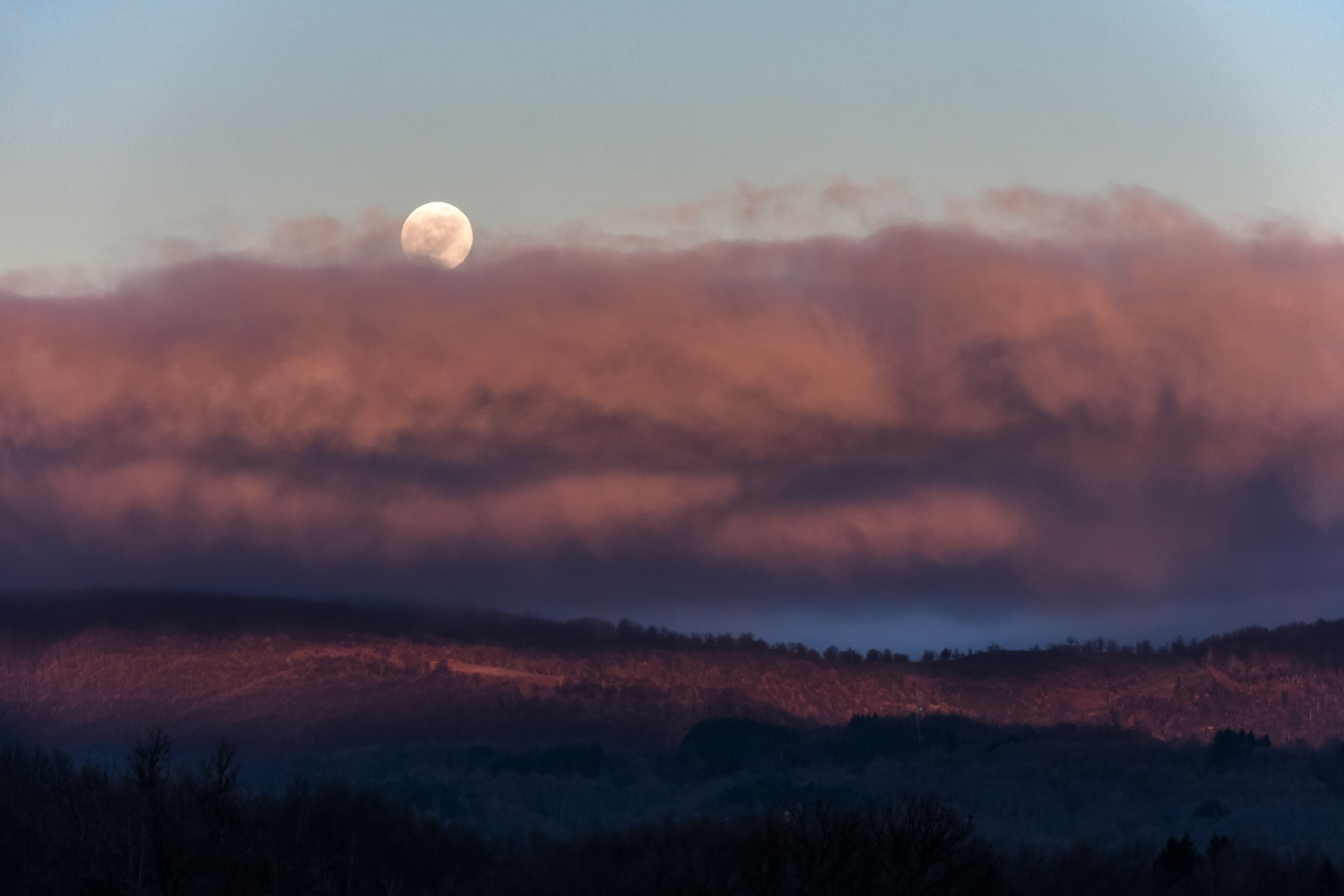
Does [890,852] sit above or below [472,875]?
above

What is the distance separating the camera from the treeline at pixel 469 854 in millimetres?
Answer: 83312

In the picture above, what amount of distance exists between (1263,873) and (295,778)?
4086 inches

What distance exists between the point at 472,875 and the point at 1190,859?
7804 centimetres

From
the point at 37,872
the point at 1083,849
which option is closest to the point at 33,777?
the point at 37,872

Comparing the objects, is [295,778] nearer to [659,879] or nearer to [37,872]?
[659,879]

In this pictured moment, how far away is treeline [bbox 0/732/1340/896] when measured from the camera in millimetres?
83312

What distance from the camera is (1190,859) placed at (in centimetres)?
17038

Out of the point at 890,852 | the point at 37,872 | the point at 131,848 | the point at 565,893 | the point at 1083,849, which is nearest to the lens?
the point at 131,848

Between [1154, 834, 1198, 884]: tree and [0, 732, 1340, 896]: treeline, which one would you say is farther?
[1154, 834, 1198, 884]: tree

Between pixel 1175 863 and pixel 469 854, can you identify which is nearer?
pixel 1175 863

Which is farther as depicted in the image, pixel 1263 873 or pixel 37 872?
pixel 1263 873

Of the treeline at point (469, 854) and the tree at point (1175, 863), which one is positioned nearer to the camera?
the treeline at point (469, 854)

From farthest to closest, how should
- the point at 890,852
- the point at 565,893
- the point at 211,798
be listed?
1. the point at 565,893
2. the point at 890,852
3. the point at 211,798

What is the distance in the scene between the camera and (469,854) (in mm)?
193500
